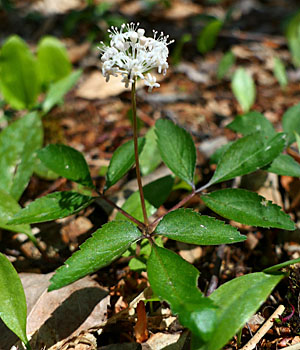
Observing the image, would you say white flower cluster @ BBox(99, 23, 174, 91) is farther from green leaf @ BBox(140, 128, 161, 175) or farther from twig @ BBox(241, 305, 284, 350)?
twig @ BBox(241, 305, 284, 350)

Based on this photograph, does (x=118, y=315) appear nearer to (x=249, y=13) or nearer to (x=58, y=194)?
(x=58, y=194)

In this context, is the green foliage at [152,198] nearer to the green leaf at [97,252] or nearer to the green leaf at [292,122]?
the green leaf at [97,252]

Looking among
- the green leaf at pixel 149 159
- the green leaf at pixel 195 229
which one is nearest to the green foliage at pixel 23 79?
the green leaf at pixel 149 159

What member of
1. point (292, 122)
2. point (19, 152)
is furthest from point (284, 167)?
point (19, 152)

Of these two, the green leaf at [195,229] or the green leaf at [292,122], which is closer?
the green leaf at [195,229]

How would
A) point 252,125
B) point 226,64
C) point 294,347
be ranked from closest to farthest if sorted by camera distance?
point 294,347
point 252,125
point 226,64

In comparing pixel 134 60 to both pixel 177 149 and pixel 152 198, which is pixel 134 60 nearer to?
pixel 177 149

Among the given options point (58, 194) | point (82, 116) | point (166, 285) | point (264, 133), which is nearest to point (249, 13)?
point (82, 116)
